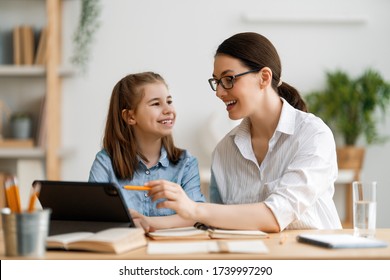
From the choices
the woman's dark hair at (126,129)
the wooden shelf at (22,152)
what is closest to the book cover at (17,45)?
the wooden shelf at (22,152)

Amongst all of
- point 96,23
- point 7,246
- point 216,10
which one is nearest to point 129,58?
point 96,23

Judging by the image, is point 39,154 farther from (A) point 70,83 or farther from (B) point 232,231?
(B) point 232,231

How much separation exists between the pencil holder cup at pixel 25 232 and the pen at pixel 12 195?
0.03m

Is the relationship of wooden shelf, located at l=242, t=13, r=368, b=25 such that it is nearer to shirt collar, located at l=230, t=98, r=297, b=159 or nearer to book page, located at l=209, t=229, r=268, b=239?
shirt collar, located at l=230, t=98, r=297, b=159

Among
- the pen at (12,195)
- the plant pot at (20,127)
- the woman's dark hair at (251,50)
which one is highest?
the woman's dark hair at (251,50)

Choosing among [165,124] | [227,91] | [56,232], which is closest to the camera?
[56,232]

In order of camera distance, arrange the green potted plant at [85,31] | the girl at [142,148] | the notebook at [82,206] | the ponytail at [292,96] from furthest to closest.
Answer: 1. the green potted plant at [85,31]
2. the ponytail at [292,96]
3. the girl at [142,148]
4. the notebook at [82,206]

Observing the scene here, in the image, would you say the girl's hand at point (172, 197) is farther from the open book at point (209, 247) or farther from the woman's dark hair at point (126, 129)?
the woman's dark hair at point (126, 129)

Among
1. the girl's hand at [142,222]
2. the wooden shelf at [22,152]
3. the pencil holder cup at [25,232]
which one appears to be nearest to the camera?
the pencil holder cup at [25,232]

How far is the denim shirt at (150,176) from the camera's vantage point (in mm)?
2160

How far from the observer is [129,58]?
4.71 meters

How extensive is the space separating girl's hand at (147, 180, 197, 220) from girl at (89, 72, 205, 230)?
1.59 ft

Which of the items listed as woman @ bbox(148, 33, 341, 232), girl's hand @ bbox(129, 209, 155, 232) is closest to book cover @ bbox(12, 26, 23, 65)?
woman @ bbox(148, 33, 341, 232)

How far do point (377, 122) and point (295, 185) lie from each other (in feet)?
9.81
